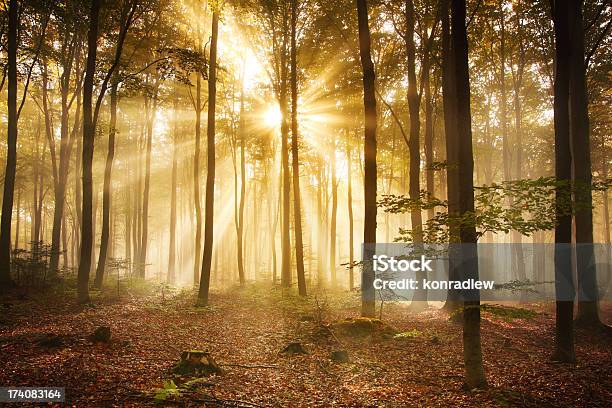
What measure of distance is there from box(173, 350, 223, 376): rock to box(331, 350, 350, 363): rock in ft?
9.38

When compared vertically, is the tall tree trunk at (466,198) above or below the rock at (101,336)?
above

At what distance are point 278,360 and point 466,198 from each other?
574 cm

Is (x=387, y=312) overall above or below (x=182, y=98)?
below

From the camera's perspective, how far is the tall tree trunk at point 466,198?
6836mm

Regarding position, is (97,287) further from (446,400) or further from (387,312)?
(446,400)

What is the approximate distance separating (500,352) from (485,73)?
73.3ft

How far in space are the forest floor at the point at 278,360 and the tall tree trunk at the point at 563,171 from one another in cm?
85

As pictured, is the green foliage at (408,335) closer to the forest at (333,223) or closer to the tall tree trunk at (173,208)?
the forest at (333,223)

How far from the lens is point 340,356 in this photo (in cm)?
884

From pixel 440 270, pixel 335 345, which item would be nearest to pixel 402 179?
pixel 440 270

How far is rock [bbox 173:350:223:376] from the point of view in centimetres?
723

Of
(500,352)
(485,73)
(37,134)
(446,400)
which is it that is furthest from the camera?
(37,134)

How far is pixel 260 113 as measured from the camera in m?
25.7

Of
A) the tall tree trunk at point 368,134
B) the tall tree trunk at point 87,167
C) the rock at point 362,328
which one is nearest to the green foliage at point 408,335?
the rock at point 362,328
